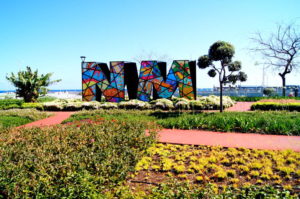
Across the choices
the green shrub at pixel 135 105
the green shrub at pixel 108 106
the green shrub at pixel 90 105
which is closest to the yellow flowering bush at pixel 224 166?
the green shrub at pixel 135 105

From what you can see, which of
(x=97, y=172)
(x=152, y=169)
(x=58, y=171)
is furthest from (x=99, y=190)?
(x=152, y=169)

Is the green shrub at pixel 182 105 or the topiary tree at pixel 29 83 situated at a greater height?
the topiary tree at pixel 29 83

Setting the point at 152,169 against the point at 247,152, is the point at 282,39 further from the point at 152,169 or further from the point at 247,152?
the point at 152,169

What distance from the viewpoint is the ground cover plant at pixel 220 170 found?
135 inches

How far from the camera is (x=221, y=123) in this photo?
7344 millimetres

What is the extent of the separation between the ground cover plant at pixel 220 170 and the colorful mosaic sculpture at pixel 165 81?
8122 millimetres

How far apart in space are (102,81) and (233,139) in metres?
10.1

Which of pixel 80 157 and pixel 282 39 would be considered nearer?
pixel 80 157

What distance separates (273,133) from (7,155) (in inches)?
280

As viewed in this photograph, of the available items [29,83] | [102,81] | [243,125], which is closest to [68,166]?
[243,125]

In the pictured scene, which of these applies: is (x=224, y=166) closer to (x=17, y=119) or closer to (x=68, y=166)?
(x=68, y=166)

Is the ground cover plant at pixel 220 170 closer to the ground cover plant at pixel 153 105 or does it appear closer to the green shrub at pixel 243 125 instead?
the green shrub at pixel 243 125

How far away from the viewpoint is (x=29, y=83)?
16125mm

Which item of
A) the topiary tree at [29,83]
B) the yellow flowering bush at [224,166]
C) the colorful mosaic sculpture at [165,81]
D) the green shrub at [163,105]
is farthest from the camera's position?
the topiary tree at [29,83]
